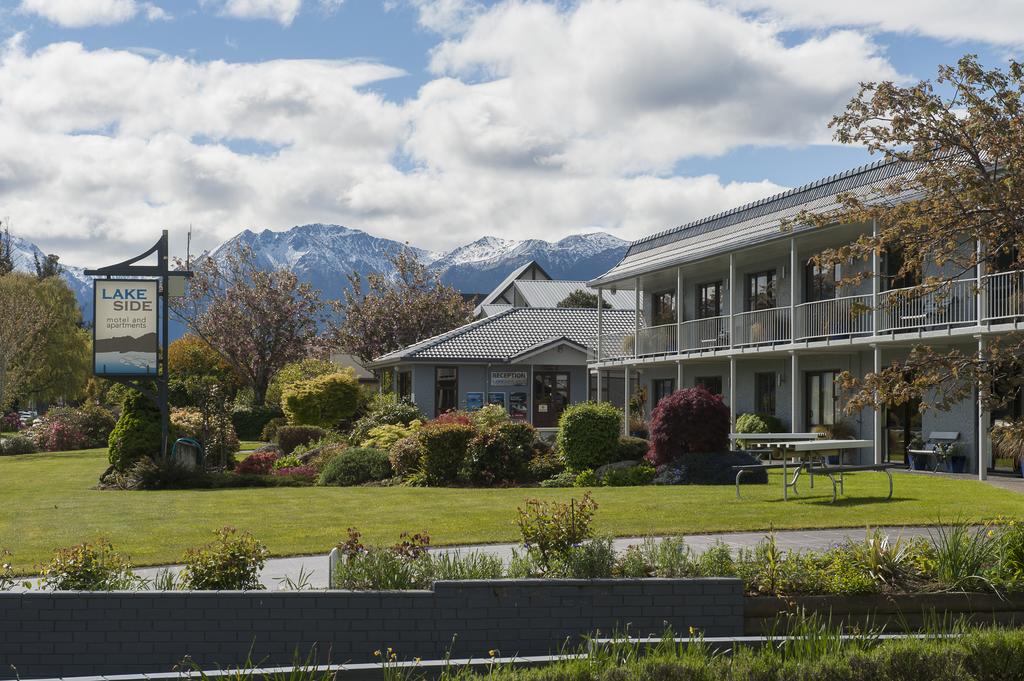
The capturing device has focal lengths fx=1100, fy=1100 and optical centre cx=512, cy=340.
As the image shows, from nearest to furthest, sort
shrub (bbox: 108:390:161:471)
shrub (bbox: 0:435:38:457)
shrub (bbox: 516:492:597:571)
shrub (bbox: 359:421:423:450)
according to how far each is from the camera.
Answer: shrub (bbox: 516:492:597:571), shrub (bbox: 108:390:161:471), shrub (bbox: 359:421:423:450), shrub (bbox: 0:435:38:457)

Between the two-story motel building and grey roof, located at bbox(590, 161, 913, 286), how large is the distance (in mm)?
49

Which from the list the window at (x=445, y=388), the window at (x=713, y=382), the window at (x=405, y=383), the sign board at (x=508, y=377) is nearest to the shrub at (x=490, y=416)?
the window at (x=713, y=382)

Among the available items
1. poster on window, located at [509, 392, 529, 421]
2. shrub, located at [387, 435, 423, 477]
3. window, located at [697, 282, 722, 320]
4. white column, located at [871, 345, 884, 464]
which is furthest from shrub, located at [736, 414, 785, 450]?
poster on window, located at [509, 392, 529, 421]

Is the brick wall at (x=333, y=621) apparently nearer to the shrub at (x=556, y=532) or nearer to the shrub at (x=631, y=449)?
the shrub at (x=556, y=532)

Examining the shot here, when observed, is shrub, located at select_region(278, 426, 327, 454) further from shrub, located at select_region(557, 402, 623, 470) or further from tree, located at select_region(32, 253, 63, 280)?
tree, located at select_region(32, 253, 63, 280)

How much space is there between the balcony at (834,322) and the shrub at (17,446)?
20.4 m

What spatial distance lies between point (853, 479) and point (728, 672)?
15.0m

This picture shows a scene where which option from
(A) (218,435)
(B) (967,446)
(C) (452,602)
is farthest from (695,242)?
(C) (452,602)

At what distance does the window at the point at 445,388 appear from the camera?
42250 mm

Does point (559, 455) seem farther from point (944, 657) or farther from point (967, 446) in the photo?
point (944, 657)

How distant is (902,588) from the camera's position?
858 cm

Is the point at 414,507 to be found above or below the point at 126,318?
below

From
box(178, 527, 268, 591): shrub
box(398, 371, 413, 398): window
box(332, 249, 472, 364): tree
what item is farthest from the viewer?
box(332, 249, 472, 364): tree

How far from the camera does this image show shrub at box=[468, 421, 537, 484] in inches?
879
